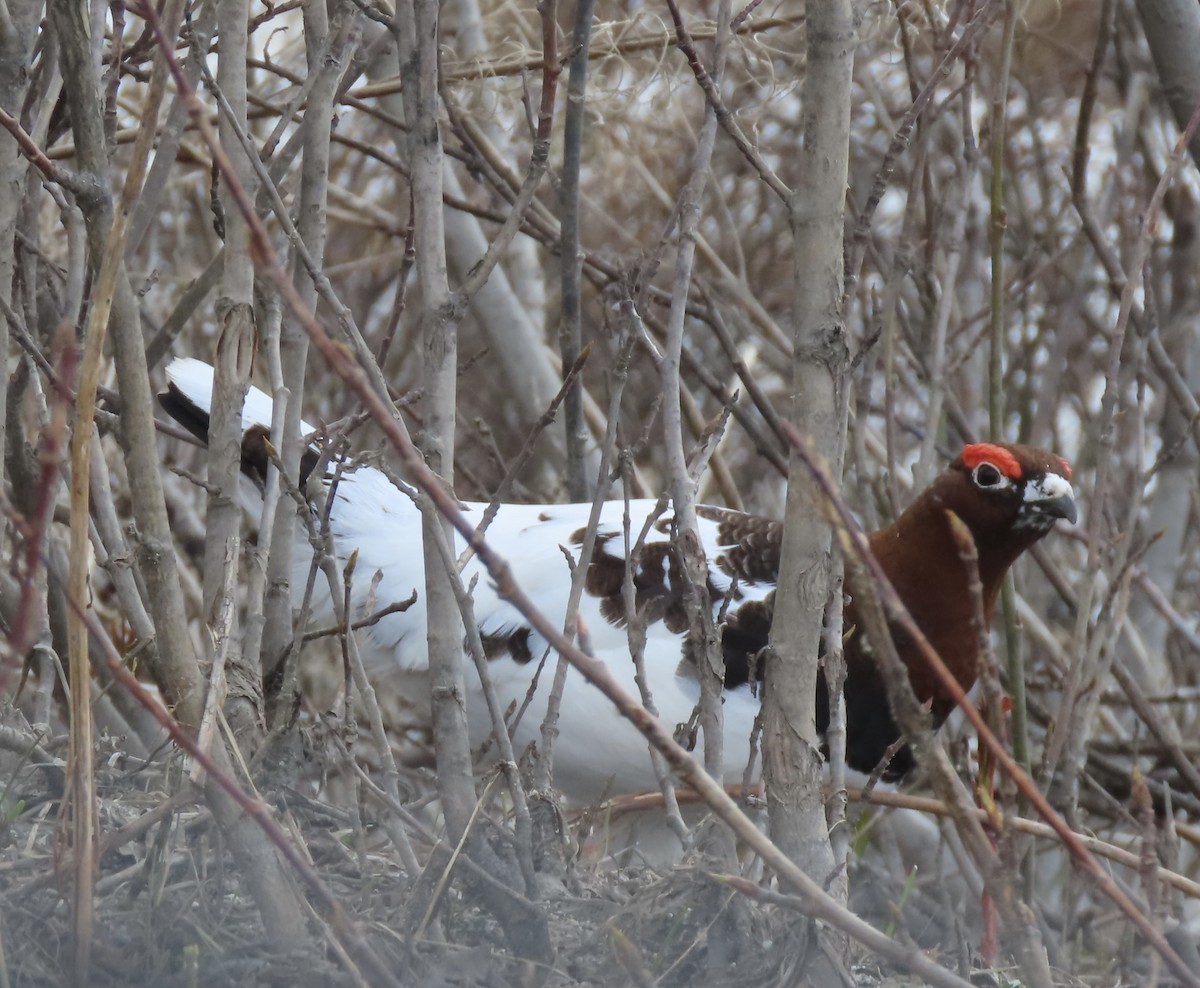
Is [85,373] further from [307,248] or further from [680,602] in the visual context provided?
[680,602]

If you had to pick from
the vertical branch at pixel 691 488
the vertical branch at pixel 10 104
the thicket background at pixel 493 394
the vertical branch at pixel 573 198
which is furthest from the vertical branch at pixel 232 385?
the vertical branch at pixel 573 198

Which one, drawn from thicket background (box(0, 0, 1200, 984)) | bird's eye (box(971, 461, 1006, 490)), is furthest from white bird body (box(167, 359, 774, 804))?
bird's eye (box(971, 461, 1006, 490))

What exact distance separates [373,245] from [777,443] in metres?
2.43

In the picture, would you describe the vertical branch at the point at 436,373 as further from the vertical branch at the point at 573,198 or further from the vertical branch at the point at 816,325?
the vertical branch at the point at 573,198

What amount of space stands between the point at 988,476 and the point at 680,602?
0.74 metres

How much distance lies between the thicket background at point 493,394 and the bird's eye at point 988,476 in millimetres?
134

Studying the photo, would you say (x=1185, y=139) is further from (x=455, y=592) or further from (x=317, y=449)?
(x=317, y=449)

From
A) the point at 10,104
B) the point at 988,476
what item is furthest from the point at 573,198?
the point at 10,104

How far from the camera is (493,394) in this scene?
6.70m

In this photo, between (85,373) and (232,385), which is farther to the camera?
(232,385)

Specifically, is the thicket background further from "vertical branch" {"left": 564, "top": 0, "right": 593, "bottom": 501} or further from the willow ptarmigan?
the willow ptarmigan

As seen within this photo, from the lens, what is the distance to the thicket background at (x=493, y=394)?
186 centimetres

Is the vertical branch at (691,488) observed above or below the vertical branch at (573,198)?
below

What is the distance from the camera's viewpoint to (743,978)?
2.01 meters
